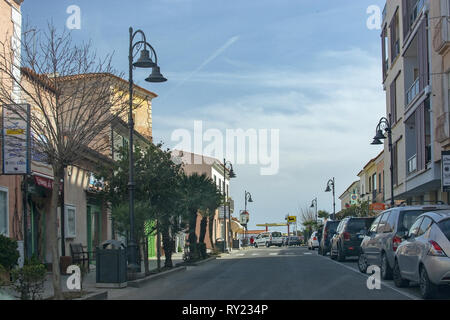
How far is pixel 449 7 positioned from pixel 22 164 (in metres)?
17.2

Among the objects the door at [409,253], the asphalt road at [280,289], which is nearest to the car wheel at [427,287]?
the asphalt road at [280,289]

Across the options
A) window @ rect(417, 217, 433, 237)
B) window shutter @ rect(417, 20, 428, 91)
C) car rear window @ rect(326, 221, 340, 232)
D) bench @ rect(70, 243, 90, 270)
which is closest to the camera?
window @ rect(417, 217, 433, 237)

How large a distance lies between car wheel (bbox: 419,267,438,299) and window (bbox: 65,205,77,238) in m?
15.8

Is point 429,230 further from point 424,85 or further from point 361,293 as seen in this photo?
point 424,85

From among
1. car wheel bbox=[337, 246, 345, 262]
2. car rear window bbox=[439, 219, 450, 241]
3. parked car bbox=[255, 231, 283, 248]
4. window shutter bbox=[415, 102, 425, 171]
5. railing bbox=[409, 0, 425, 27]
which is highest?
railing bbox=[409, 0, 425, 27]

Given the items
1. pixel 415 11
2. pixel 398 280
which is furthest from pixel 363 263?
pixel 415 11

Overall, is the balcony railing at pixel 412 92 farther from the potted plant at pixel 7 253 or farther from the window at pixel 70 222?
the potted plant at pixel 7 253

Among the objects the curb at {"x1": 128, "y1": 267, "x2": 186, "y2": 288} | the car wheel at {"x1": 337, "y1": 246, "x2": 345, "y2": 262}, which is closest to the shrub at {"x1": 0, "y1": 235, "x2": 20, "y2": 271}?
the curb at {"x1": 128, "y1": 267, "x2": 186, "y2": 288}

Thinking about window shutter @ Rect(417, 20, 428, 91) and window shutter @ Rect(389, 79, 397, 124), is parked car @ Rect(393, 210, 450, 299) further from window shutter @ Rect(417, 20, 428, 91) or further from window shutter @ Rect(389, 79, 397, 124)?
window shutter @ Rect(389, 79, 397, 124)

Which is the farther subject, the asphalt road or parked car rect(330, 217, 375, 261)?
Result: parked car rect(330, 217, 375, 261)

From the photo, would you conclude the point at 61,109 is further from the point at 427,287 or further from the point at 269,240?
the point at 269,240

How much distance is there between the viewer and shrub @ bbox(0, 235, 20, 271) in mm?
16261

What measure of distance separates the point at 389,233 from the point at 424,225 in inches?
122

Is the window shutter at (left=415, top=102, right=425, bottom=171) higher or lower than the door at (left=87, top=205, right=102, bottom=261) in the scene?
higher
